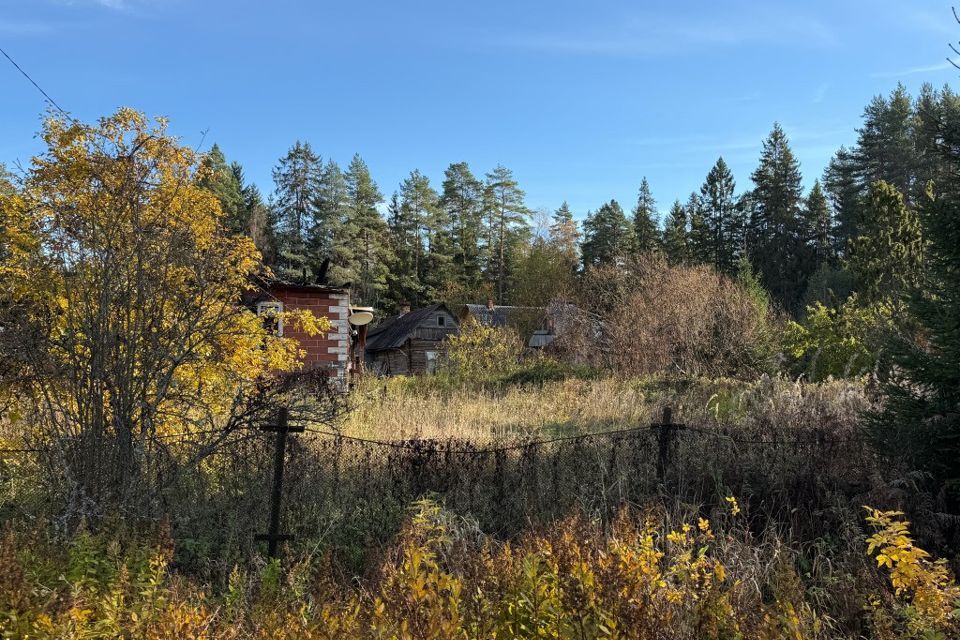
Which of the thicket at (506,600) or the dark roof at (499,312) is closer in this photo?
the thicket at (506,600)

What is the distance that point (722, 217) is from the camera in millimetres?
50875

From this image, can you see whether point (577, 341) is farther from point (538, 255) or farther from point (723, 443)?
point (538, 255)

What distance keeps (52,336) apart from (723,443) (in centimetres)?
570

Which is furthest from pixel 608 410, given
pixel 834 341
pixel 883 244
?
pixel 883 244

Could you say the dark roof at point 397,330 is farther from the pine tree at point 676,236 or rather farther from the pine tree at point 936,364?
the pine tree at point 936,364

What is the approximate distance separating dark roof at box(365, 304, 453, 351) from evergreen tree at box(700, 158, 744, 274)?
22964mm

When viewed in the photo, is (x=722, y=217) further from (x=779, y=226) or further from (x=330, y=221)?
(x=330, y=221)

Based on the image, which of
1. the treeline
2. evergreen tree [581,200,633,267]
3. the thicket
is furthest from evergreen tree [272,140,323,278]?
the thicket

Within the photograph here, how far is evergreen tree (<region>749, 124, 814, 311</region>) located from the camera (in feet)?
147

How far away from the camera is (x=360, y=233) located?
158 feet

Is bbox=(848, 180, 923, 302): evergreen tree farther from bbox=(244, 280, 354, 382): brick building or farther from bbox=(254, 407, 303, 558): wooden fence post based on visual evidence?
bbox=(254, 407, 303, 558): wooden fence post

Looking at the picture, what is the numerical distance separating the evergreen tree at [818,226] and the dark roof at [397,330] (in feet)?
86.0

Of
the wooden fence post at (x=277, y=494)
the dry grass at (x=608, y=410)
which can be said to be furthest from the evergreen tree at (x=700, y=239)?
the wooden fence post at (x=277, y=494)

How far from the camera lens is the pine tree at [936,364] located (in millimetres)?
5324
